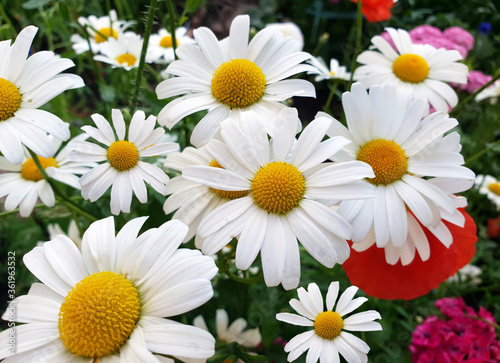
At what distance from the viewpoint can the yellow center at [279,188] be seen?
0.39 m

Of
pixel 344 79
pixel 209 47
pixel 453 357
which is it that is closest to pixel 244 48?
pixel 209 47

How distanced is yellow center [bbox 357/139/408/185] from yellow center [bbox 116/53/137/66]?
1.85ft

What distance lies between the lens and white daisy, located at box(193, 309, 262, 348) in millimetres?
666

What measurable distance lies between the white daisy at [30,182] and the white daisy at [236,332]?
304 mm

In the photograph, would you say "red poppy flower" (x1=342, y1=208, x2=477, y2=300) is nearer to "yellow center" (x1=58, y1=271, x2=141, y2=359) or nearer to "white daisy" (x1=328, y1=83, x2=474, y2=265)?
"white daisy" (x1=328, y1=83, x2=474, y2=265)

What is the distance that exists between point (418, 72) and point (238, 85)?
1.18 ft

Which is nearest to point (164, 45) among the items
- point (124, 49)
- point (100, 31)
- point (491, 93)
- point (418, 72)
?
point (124, 49)

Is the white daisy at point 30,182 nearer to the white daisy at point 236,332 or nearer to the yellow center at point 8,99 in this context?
the yellow center at point 8,99

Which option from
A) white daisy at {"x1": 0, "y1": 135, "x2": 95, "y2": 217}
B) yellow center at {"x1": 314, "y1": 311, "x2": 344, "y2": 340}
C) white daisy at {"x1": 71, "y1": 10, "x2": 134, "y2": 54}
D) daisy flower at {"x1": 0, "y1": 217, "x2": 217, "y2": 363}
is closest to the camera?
daisy flower at {"x1": 0, "y1": 217, "x2": 217, "y2": 363}

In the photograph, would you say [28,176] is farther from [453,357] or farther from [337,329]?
[453,357]

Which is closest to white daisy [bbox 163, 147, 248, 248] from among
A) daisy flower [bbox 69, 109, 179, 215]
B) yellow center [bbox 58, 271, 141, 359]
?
daisy flower [bbox 69, 109, 179, 215]

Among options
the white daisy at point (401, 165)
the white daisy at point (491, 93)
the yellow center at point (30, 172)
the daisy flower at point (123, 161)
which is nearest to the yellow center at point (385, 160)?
the white daisy at point (401, 165)

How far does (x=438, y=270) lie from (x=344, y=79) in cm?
38

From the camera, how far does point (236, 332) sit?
0.67 metres
